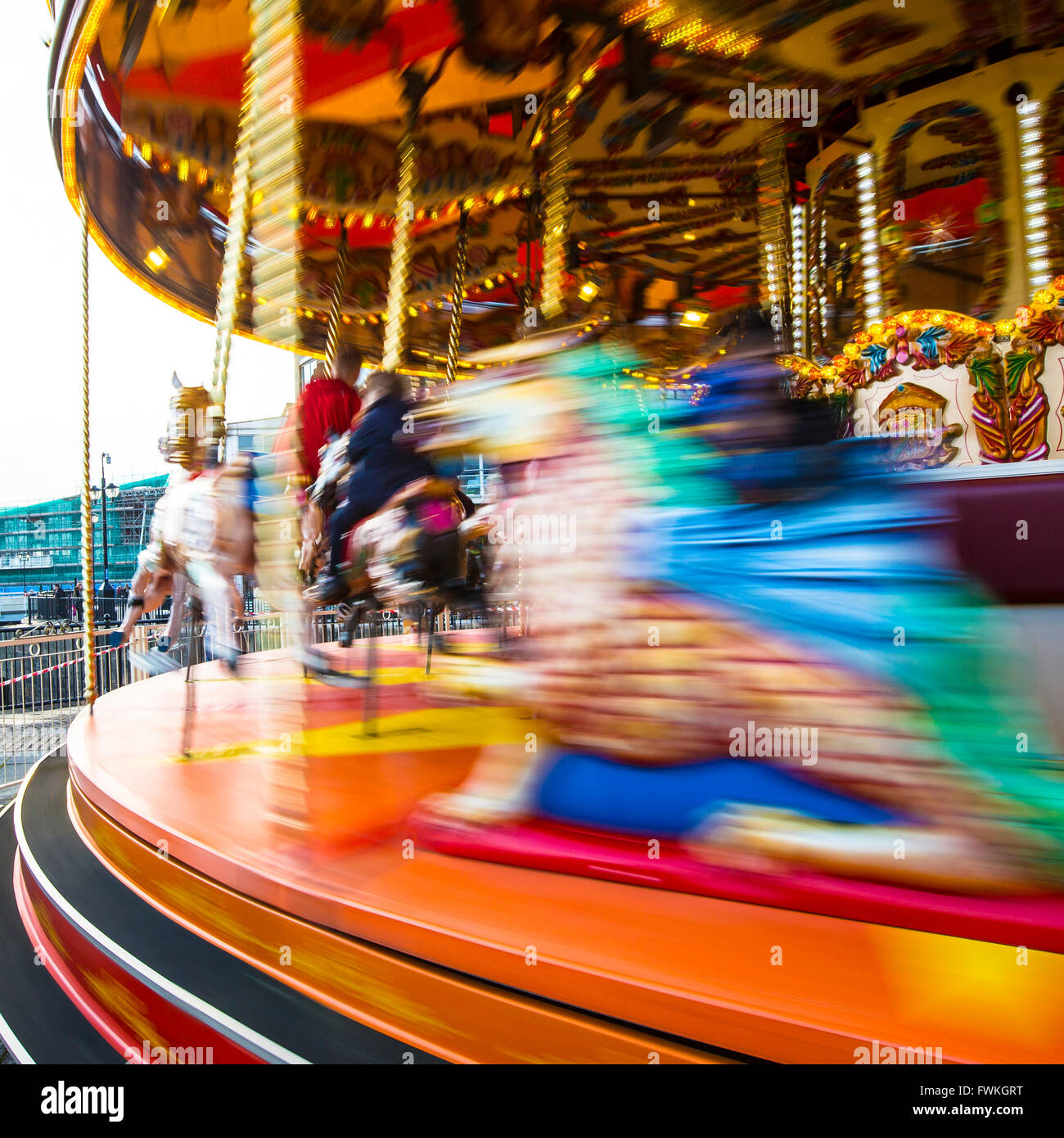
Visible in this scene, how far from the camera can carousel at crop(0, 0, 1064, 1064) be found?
1.12 metres

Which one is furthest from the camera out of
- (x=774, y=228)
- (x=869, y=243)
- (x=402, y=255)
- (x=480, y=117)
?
(x=774, y=228)

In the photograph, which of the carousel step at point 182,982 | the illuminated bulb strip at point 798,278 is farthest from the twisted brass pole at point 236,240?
the illuminated bulb strip at point 798,278

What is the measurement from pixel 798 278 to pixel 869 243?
87 cm

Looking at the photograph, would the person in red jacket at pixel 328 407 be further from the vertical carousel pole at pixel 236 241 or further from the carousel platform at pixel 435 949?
the carousel platform at pixel 435 949

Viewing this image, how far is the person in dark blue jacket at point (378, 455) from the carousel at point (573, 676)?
198mm

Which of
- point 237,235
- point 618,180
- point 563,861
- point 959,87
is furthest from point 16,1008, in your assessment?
point 959,87

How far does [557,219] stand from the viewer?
2430 millimetres

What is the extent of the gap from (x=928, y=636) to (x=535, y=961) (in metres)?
0.83

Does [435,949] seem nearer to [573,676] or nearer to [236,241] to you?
[573,676]

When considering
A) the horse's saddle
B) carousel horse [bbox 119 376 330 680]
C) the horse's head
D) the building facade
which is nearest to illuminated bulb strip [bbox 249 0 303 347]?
the horse's saddle

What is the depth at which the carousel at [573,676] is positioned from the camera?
112 cm

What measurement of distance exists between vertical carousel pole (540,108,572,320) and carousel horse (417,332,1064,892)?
841 mm

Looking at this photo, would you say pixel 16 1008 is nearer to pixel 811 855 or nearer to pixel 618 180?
pixel 811 855

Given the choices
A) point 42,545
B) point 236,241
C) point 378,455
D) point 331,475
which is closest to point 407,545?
point 378,455
